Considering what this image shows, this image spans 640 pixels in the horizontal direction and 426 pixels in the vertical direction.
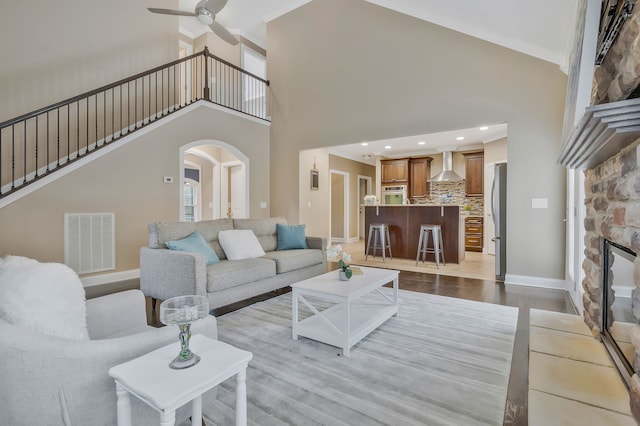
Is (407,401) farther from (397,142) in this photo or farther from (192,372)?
(397,142)

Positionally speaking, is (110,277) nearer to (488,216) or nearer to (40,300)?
(40,300)

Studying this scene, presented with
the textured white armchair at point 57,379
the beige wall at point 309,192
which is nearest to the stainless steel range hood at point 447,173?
the beige wall at point 309,192

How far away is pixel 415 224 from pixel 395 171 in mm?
2813

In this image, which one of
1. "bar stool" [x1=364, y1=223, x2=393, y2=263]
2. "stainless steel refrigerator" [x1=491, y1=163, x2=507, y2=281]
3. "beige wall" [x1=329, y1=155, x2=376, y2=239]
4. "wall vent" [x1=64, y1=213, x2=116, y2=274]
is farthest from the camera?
"beige wall" [x1=329, y1=155, x2=376, y2=239]

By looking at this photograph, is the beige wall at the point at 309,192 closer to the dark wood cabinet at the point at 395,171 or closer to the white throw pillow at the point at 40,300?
the dark wood cabinet at the point at 395,171


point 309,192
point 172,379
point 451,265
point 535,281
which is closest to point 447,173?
point 451,265

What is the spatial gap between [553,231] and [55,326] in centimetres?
513

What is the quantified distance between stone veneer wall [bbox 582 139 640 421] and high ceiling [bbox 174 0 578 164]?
193 centimetres

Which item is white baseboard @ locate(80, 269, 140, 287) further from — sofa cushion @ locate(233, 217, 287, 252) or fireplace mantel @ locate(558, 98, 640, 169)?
fireplace mantel @ locate(558, 98, 640, 169)

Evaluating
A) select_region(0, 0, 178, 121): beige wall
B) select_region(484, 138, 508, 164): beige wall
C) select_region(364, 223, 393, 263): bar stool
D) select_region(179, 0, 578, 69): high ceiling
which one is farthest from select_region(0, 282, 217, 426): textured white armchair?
select_region(484, 138, 508, 164): beige wall

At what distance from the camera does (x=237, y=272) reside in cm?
318

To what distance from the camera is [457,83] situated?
4828 mm

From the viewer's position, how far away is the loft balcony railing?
4.14 metres

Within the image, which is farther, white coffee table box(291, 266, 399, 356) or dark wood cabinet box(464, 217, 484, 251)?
dark wood cabinet box(464, 217, 484, 251)
